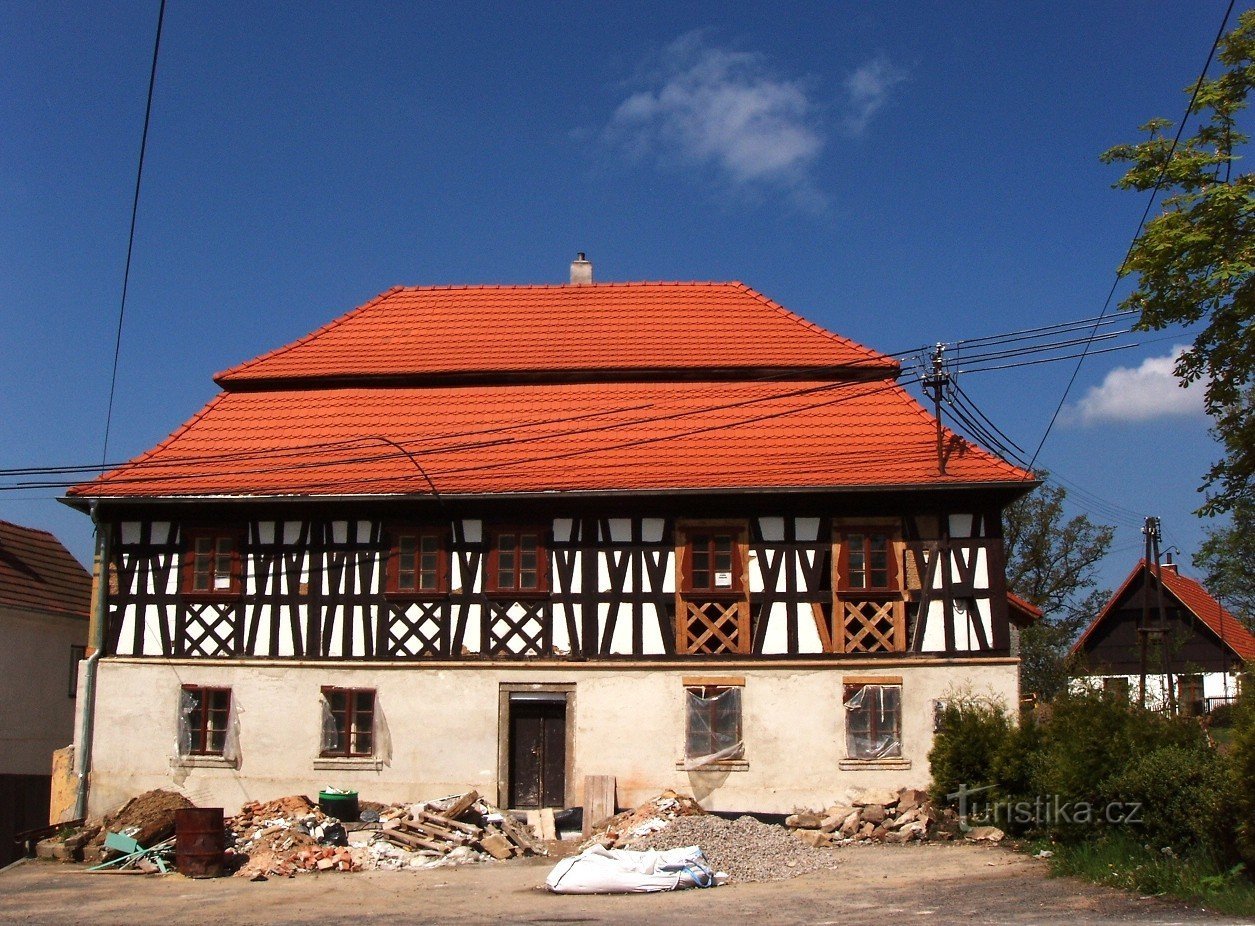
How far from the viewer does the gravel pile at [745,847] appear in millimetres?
15883

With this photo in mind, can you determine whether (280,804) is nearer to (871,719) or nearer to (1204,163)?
(871,719)

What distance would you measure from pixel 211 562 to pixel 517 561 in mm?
5217

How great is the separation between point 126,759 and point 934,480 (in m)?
13.9

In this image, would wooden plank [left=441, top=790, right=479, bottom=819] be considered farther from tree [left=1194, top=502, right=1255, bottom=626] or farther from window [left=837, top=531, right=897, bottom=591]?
tree [left=1194, top=502, right=1255, bottom=626]

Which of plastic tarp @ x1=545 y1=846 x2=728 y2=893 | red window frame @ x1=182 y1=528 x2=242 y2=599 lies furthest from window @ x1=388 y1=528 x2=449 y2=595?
plastic tarp @ x1=545 y1=846 x2=728 y2=893

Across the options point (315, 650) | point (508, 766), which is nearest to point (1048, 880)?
point (508, 766)

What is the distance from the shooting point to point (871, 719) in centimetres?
1989

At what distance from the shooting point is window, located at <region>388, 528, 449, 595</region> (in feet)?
68.5

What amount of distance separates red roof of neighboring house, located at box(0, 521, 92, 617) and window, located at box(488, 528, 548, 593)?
32.3 feet

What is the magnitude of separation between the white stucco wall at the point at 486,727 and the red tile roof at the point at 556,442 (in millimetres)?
2976

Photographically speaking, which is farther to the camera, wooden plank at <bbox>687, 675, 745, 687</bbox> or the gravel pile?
wooden plank at <bbox>687, 675, 745, 687</bbox>

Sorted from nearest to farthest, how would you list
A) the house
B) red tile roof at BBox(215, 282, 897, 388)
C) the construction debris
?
the construction debris → the house → red tile roof at BBox(215, 282, 897, 388)

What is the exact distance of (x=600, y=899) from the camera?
14.6 m

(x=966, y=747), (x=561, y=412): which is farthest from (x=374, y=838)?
(x=966, y=747)
